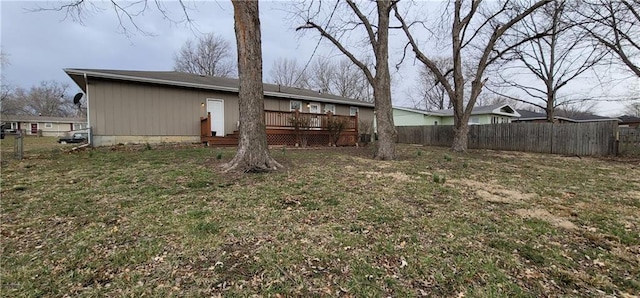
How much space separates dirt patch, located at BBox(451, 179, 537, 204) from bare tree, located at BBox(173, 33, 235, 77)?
31794 millimetres

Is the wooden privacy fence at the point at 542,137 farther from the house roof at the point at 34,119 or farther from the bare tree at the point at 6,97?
the house roof at the point at 34,119

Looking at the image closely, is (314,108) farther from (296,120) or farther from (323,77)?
(323,77)

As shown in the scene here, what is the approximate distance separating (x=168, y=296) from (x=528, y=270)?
9.30 feet

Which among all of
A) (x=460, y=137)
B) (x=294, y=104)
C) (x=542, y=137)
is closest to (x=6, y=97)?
(x=294, y=104)

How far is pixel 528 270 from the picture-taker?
233cm

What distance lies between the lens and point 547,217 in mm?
3576

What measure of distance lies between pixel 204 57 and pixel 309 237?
34376 millimetres

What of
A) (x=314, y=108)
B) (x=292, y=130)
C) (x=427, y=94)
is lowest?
(x=292, y=130)

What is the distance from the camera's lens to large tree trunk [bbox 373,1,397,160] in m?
8.50

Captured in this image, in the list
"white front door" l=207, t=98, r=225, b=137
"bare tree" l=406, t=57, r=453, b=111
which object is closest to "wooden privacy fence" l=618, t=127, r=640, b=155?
"white front door" l=207, t=98, r=225, b=137

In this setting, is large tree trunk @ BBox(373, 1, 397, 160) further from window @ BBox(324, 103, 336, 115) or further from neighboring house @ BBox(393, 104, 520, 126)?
neighboring house @ BBox(393, 104, 520, 126)

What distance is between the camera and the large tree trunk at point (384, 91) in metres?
8.50

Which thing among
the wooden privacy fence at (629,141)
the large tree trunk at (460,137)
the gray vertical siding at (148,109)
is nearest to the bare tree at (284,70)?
the gray vertical siding at (148,109)

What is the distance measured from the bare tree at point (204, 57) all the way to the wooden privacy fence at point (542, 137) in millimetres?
25196
